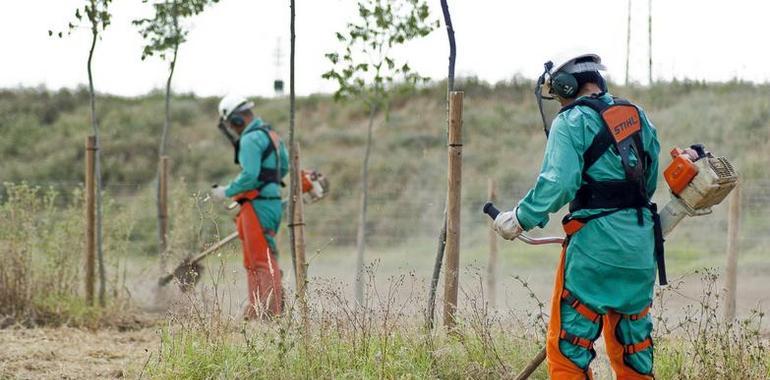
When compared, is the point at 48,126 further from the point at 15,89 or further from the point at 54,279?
the point at 54,279

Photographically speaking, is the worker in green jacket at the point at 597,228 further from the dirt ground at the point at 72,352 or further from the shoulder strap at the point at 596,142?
the dirt ground at the point at 72,352

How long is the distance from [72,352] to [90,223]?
1976 mm

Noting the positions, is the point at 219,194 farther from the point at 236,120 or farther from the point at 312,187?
the point at 312,187

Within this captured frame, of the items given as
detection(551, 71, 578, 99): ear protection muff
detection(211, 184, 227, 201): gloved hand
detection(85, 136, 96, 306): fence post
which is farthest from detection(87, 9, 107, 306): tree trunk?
detection(551, 71, 578, 99): ear protection muff

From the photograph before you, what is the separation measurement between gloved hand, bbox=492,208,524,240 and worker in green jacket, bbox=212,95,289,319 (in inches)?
200

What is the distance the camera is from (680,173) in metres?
5.50

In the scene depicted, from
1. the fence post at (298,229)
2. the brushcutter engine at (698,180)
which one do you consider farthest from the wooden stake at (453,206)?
the brushcutter engine at (698,180)

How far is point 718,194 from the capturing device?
542cm

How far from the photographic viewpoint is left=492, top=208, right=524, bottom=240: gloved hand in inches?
216

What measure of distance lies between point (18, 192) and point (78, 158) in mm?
21682

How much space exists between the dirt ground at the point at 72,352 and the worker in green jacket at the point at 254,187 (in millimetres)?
1286

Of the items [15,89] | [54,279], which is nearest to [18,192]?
[54,279]

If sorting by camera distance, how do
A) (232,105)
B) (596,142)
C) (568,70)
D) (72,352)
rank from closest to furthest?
(596,142) < (568,70) < (72,352) < (232,105)

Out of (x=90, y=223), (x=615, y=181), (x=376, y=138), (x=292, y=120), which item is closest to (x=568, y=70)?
(x=615, y=181)
